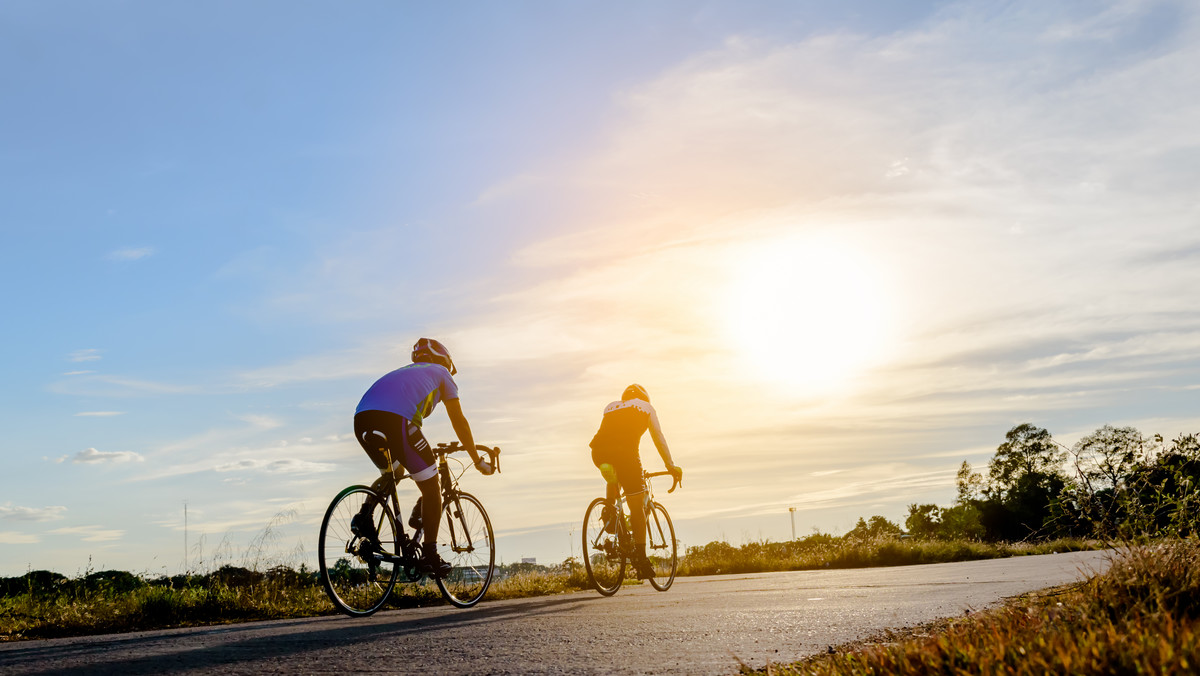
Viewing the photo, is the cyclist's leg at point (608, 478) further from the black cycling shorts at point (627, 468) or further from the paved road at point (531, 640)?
the paved road at point (531, 640)

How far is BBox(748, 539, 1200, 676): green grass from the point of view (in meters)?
3.45

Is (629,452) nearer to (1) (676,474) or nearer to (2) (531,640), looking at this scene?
(1) (676,474)

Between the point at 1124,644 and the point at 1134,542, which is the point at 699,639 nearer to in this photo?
the point at 1124,644

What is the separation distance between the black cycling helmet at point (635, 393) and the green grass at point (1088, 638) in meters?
5.54

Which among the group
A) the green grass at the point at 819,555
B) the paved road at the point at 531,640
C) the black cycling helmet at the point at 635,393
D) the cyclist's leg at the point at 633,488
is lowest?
the green grass at the point at 819,555

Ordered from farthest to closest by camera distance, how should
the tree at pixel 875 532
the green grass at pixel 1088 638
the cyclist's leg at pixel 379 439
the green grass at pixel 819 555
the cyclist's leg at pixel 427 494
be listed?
the tree at pixel 875 532 → the green grass at pixel 819 555 → the cyclist's leg at pixel 427 494 → the cyclist's leg at pixel 379 439 → the green grass at pixel 1088 638

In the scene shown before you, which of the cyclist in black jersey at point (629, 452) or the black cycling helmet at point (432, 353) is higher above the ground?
the black cycling helmet at point (432, 353)

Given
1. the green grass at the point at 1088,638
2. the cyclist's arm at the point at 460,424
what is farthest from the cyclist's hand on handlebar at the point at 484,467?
the green grass at the point at 1088,638

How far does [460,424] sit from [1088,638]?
5795mm

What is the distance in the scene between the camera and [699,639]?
558cm

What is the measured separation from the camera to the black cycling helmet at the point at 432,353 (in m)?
8.71

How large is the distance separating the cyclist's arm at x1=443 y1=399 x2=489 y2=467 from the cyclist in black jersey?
2421mm

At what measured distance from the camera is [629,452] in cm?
1075

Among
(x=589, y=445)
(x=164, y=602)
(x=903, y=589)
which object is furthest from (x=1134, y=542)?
(x=164, y=602)
